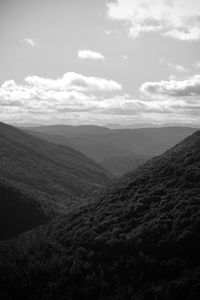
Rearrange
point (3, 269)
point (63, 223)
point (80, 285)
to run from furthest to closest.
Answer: point (63, 223) → point (3, 269) → point (80, 285)

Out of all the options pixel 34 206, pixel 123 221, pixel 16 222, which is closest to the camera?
pixel 123 221

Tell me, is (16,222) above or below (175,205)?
below

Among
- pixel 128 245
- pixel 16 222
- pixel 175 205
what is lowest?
pixel 16 222

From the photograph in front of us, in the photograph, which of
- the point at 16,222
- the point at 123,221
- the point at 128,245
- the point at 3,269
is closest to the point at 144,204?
the point at 123,221

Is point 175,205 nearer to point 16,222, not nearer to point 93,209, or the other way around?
point 93,209

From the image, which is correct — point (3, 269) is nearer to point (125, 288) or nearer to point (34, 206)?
point (125, 288)

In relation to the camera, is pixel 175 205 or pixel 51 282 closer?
pixel 51 282
